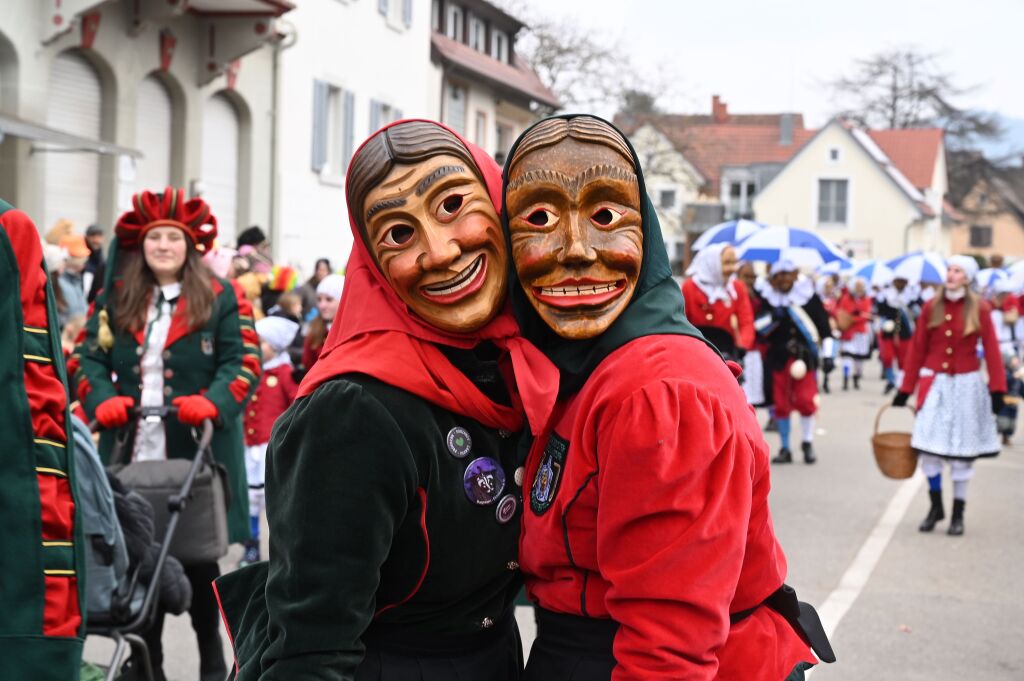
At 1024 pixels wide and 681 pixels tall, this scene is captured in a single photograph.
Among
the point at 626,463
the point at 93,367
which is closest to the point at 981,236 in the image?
the point at 93,367

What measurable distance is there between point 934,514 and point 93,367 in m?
6.25

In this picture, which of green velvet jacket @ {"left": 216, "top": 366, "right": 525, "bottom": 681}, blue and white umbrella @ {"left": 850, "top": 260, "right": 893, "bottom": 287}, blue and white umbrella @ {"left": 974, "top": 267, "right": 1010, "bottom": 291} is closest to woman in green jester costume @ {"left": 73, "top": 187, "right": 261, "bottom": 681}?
green velvet jacket @ {"left": 216, "top": 366, "right": 525, "bottom": 681}

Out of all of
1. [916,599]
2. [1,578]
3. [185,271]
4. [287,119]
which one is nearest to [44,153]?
[287,119]

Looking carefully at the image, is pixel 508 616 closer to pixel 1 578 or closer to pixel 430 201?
pixel 430 201

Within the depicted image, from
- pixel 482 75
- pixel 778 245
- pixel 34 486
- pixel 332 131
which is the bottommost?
pixel 34 486

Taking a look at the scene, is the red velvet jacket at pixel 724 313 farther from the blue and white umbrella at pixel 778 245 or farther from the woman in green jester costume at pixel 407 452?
the woman in green jester costume at pixel 407 452

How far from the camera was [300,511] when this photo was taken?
233 cm

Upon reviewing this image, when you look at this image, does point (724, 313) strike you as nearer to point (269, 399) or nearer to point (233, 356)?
point (269, 399)

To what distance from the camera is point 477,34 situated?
1318 inches

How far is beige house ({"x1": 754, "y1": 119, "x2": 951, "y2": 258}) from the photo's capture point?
56531 millimetres

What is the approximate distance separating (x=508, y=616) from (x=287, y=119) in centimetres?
1921

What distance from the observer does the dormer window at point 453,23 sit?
31.6 metres

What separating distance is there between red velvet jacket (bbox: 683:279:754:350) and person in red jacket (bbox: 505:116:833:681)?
9.36m

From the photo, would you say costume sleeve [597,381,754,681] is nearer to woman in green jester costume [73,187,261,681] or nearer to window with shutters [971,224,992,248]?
woman in green jester costume [73,187,261,681]
